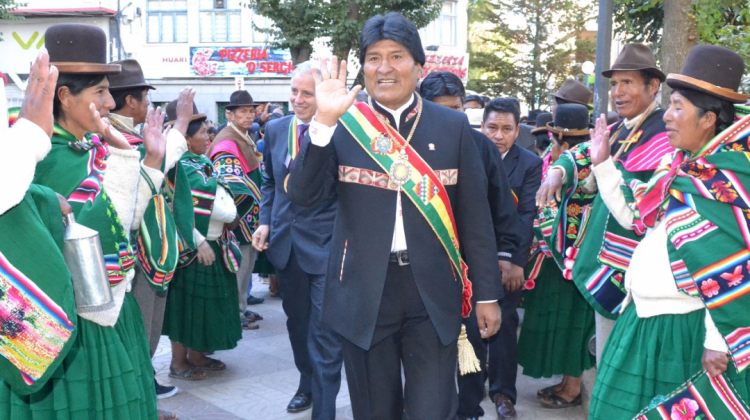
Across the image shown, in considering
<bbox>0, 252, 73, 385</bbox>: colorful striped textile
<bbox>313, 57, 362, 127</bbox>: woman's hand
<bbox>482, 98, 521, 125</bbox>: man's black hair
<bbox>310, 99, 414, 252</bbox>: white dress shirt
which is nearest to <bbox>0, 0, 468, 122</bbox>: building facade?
<bbox>482, 98, 521, 125</bbox>: man's black hair

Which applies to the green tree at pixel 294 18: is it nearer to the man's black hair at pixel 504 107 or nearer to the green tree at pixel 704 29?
the green tree at pixel 704 29

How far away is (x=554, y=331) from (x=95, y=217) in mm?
3635

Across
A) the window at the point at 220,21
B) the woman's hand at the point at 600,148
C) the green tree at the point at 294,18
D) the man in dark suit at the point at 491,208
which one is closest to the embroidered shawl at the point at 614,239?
the woman's hand at the point at 600,148

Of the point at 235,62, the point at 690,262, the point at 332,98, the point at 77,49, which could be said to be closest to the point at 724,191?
the point at 690,262

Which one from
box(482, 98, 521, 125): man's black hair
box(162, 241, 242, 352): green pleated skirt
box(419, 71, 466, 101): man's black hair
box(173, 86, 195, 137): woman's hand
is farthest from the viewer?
box(162, 241, 242, 352): green pleated skirt

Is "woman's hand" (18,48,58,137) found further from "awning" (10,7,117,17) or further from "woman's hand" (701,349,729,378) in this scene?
"awning" (10,7,117,17)

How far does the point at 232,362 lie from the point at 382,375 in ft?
12.3

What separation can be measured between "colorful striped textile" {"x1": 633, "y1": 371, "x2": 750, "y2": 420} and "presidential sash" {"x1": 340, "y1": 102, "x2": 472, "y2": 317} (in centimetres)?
111

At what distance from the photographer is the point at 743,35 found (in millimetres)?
6766

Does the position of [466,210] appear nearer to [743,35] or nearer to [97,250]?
[97,250]

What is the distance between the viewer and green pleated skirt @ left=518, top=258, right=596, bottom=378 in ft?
18.8

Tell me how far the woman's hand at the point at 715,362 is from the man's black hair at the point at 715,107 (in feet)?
3.46

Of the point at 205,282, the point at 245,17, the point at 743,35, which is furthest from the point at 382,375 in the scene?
the point at 245,17

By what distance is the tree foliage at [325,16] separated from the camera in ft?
65.8
